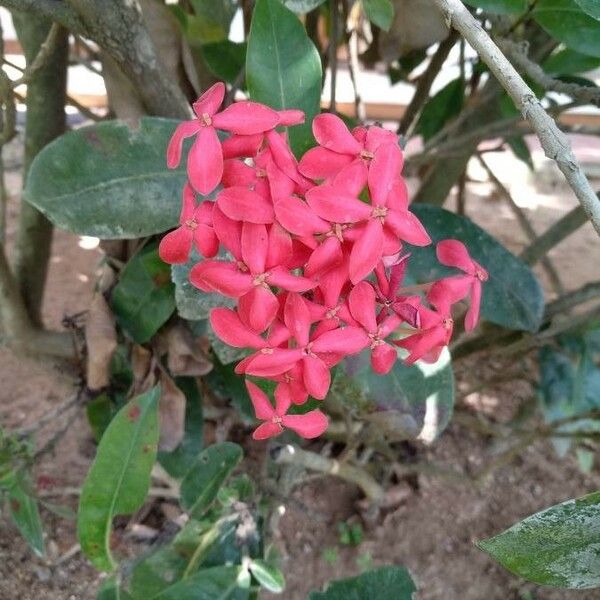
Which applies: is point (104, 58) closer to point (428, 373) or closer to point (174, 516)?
point (428, 373)

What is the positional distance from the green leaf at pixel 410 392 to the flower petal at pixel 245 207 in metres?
0.30

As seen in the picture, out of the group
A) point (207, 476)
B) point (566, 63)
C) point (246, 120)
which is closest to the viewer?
point (246, 120)

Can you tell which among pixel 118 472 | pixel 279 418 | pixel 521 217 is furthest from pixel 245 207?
pixel 521 217

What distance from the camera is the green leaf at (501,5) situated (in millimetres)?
717

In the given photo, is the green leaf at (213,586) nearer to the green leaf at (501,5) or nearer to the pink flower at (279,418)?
the pink flower at (279,418)

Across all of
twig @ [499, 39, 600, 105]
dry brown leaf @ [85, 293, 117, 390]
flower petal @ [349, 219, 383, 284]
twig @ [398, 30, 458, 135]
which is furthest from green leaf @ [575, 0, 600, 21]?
dry brown leaf @ [85, 293, 117, 390]

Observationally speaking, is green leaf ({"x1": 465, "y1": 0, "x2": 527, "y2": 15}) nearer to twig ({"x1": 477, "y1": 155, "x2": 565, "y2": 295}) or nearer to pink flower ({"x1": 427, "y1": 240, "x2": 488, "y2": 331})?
pink flower ({"x1": 427, "y1": 240, "x2": 488, "y2": 331})

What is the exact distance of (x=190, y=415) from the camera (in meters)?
0.99

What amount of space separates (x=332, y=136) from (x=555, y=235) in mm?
707

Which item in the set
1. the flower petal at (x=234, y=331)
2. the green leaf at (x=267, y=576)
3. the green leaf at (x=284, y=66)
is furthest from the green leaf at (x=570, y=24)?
the green leaf at (x=267, y=576)

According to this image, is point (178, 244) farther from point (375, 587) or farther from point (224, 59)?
point (224, 59)

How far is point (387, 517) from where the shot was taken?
1.25 m

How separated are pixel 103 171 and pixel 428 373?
37cm

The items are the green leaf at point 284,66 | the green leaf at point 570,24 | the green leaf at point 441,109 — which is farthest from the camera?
the green leaf at point 441,109
